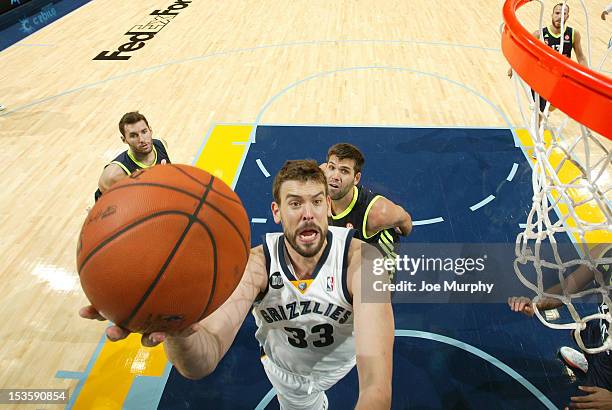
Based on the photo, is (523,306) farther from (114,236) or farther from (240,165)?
(240,165)

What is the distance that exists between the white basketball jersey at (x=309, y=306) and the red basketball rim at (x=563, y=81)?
116cm

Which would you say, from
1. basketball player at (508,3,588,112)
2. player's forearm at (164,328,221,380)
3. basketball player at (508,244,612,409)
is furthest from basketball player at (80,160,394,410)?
basketball player at (508,3,588,112)

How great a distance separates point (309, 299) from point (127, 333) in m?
0.95

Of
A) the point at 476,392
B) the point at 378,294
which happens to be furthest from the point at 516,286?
the point at 378,294

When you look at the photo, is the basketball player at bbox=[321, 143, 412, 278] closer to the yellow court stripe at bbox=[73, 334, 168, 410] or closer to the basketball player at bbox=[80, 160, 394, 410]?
the basketball player at bbox=[80, 160, 394, 410]

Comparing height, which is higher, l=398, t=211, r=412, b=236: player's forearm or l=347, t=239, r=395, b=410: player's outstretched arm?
l=347, t=239, r=395, b=410: player's outstretched arm

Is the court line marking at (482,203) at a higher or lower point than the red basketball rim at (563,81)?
lower

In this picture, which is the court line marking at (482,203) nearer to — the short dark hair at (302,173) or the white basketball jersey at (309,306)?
the white basketball jersey at (309,306)

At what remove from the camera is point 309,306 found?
7.47 feet

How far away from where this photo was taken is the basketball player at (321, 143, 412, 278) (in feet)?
10.8

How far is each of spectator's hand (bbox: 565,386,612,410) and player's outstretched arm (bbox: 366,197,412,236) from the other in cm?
157

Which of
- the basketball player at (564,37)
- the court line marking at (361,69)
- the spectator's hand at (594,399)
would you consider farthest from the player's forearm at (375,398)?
the basketball player at (564,37)

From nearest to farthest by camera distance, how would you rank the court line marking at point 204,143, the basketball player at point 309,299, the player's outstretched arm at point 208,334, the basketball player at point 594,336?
the player's outstretched arm at point 208,334, the basketball player at point 309,299, the basketball player at point 594,336, the court line marking at point 204,143

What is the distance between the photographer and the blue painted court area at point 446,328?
124 inches
